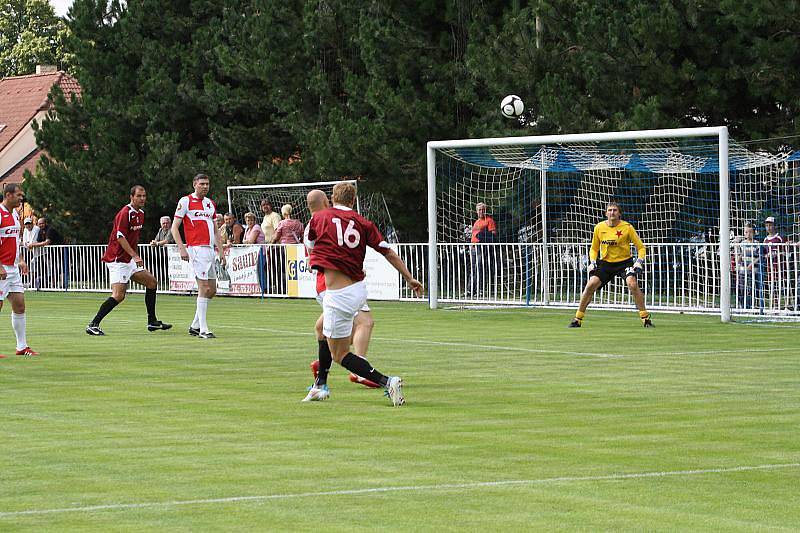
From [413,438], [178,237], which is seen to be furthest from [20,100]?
[413,438]

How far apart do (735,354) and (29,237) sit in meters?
26.4

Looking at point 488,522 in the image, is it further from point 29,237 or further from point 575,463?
point 29,237

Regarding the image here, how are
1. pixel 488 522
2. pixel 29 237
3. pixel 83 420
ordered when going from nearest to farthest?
pixel 488 522 → pixel 83 420 → pixel 29 237

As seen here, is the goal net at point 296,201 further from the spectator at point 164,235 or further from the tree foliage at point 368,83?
the spectator at point 164,235

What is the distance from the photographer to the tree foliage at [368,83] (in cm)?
3034

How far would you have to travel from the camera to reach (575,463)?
30.5ft

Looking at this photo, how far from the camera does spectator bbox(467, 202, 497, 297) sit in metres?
28.8

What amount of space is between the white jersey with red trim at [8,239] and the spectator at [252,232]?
15.6 m

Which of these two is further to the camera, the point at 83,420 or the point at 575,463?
the point at 83,420

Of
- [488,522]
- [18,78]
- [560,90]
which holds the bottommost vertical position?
[488,522]

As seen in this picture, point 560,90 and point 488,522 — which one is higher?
point 560,90

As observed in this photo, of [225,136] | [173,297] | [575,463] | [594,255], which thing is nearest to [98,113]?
[225,136]

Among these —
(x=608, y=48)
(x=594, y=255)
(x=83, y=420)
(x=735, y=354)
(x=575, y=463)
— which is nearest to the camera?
(x=575, y=463)

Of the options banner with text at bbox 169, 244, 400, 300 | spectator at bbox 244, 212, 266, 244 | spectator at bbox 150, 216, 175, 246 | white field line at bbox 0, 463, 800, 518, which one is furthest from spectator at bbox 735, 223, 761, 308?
white field line at bbox 0, 463, 800, 518
